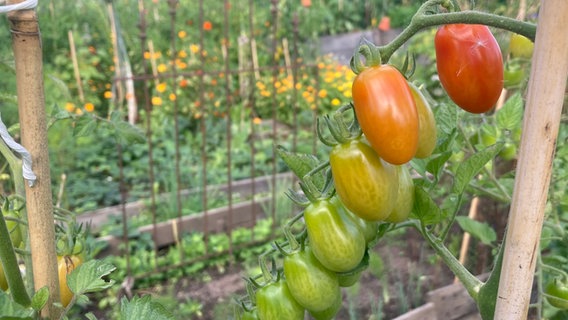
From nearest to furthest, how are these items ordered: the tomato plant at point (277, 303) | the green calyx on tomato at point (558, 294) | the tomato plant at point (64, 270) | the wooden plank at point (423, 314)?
the tomato plant at point (277, 303)
the tomato plant at point (64, 270)
the green calyx on tomato at point (558, 294)
the wooden plank at point (423, 314)

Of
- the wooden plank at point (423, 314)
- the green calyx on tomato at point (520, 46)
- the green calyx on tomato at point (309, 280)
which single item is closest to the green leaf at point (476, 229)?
the green calyx on tomato at point (520, 46)

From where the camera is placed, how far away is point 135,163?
3514 mm

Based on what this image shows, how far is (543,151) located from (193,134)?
3645 millimetres

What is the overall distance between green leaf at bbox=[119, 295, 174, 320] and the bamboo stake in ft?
1.31

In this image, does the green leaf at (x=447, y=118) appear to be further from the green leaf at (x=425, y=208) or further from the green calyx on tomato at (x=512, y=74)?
the green calyx on tomato at (x=512, y=74)

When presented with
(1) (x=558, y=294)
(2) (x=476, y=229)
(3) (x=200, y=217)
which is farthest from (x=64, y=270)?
(3) (x=200, y=217)

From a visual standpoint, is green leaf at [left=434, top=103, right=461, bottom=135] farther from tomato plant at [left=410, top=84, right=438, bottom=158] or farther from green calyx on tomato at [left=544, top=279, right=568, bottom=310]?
green calyx on tomato at [left=544, top=279, right=568, bottom=310]

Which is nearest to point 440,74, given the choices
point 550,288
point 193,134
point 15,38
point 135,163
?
point 15,38

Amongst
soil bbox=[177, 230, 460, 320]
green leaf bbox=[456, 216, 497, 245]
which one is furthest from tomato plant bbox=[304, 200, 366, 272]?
soil bbox=[177, 230, 460, 320]

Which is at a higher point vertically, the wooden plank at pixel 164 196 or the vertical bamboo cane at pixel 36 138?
the vertical bamboo cane at pixel 36 138

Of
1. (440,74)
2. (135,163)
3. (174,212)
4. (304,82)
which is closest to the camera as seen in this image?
(440,74)

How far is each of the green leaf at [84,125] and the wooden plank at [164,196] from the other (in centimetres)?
160

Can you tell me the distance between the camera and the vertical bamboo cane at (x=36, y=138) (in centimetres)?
60

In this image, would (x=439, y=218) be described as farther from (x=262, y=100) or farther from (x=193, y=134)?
(x=262, y=100)
